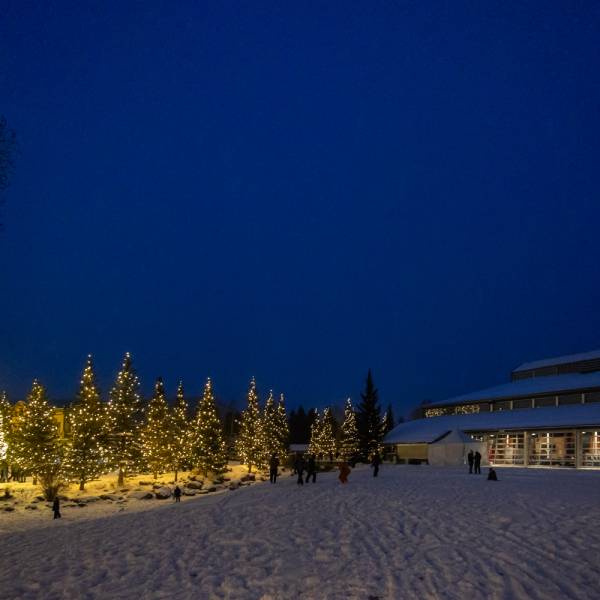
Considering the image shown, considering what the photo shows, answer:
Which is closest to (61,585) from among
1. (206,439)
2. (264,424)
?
(206,439)

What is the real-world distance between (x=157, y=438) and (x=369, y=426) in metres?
25.7

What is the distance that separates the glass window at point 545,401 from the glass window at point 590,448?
744 cm

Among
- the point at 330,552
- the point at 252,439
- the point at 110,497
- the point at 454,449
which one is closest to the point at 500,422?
the point at 454,449

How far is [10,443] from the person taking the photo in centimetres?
5169

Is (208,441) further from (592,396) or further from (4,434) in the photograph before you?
(592,396)

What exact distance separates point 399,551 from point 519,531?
399 cm

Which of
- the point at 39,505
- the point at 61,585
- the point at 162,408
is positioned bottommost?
the point at 39,505

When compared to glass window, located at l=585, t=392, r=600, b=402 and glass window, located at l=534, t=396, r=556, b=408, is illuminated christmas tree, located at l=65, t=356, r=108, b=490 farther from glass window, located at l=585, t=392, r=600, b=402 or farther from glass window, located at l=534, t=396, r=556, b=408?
glass window, located at l=585, t=392, r=600, b=402

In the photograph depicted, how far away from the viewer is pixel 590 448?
4319cm

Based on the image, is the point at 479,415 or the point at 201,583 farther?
the point at 479,415

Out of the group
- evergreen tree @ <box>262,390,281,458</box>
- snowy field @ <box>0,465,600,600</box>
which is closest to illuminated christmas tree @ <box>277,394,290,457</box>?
evergreen tree @ <box>262,390,281,458</box>

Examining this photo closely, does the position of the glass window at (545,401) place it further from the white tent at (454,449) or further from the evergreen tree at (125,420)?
the evergreen tree at (125,420)

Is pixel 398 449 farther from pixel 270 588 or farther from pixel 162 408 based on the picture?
pixel 270 588

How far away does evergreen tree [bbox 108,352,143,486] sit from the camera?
49.3m
